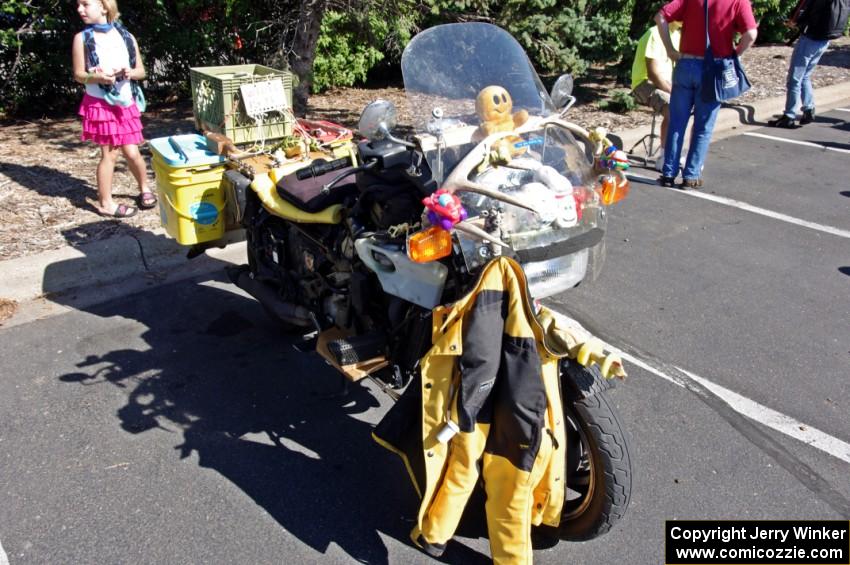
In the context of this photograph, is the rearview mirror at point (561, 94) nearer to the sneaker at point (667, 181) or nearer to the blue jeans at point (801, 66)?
the sneaker at point (667, 181)

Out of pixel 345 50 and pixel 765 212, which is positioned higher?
pixel 345 50

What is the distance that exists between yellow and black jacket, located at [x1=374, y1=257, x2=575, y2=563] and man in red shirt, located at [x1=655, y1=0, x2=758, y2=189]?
205 inches

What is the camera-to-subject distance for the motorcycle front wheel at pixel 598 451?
8.61 feet

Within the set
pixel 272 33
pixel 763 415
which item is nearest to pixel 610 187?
pixel 763 415

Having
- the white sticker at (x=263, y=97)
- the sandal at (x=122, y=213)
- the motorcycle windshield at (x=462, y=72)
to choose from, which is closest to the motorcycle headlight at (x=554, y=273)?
the motorcycle windshield at (x=462, y=72)

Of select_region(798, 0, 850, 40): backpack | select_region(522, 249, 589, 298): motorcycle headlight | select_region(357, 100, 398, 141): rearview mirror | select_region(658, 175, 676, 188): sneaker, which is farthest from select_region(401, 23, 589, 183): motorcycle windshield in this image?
select_region(798, 0, 850, 40): backpack

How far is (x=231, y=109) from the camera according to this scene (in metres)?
4.41

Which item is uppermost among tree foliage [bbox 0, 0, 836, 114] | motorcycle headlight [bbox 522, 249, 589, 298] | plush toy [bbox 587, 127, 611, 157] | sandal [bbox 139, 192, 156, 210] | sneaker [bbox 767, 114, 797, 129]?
tree foliage [bbox 0, 0, 836, 114]

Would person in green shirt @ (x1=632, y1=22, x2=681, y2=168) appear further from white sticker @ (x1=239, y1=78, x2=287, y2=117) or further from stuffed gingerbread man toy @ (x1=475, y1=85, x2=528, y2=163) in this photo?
stuffed gingerbread man toy @ (x1=475, y1=85, x2=528, y2=163)

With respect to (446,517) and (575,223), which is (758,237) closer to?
(575,223)

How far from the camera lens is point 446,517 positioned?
2.60 metres

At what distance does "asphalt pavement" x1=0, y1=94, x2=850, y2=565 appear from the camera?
292 centimetres

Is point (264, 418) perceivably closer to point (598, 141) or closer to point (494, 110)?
point (494, 110)

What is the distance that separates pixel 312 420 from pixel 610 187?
1.85m
